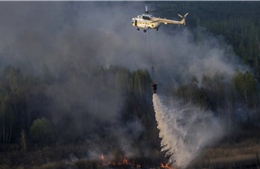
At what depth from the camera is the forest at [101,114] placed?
63.4 metres

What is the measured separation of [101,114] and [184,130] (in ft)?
46.8

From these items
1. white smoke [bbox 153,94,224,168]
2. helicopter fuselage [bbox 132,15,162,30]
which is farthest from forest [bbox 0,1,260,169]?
helicopter fuselage [bbox 132,15,162,30]

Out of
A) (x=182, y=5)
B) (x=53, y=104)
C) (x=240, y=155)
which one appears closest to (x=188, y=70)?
(x=53, y=104)

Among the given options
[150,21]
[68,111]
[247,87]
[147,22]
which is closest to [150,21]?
[150,21]

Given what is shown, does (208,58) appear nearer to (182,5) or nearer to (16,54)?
(16,54)

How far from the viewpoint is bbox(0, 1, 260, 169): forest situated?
63.4 m

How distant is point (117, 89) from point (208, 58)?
20774 millimetres

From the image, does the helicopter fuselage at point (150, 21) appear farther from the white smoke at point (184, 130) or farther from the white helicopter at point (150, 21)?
the white smoke at point (184, 130)

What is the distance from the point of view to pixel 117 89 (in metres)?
80.8

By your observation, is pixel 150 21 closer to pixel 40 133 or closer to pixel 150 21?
pixel 150 21

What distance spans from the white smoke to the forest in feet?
4.05

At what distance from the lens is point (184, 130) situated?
210 ft

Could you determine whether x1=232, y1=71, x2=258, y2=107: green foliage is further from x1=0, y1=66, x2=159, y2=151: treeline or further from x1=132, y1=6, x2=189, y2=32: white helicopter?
x1=132, y1=6, x2=189, y2=32: white helicopter

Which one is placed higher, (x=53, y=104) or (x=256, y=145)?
(x=53, y=104)
